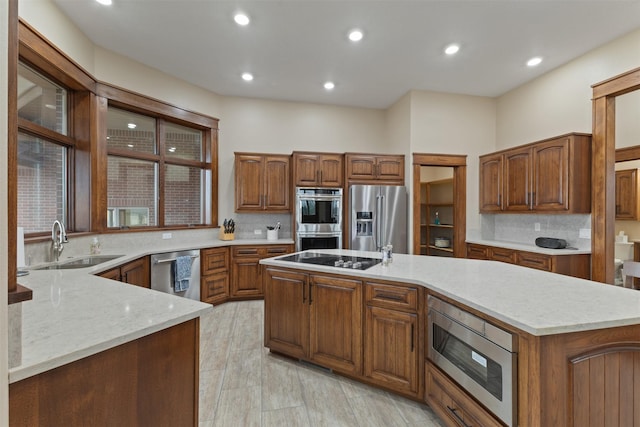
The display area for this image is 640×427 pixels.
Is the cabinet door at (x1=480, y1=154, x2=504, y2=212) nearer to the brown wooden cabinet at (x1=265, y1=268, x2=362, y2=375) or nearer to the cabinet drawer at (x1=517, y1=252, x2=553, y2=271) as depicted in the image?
the cabinet drawer at (x1=517, y1=252, x2=553, y2=271)

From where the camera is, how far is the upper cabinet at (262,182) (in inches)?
185

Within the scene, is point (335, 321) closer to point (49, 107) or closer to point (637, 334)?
point (637, 334)

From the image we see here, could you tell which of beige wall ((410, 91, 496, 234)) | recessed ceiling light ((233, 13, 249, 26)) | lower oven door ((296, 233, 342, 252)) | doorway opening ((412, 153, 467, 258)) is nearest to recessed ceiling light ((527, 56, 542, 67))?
beige wall ((410, 91, 496, 234))

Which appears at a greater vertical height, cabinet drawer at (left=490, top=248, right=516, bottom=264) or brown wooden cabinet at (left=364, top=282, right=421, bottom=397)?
cabinet drawer at (left=490, top=248, right=516, bottom=264)

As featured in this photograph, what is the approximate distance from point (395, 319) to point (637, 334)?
1.17 meters

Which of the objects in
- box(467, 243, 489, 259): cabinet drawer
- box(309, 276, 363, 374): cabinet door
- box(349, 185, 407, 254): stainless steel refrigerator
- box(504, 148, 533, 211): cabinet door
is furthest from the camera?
box(349, 185, 407, 254): stainless steel refrigerator

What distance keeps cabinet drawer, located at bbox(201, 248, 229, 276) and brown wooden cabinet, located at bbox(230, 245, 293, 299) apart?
101 mm

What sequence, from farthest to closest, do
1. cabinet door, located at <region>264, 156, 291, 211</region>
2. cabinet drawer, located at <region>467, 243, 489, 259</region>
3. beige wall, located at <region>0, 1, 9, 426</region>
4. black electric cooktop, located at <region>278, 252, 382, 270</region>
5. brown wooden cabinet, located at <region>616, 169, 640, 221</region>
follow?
brown wooden cabinet, located at <region>616, 169, 640, 221</region>
cabinet door, located at <region>264, 156, 291, 211</region>
cabinet drawer, located at <region>467, 243, 489, 259</region>
black electric cooktop, located at <region>278, 252, 382, 270</region>
beige wall, located at <region>0, 1, 9, 426</region>

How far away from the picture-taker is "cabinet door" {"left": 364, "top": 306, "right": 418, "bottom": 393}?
2.00 meters

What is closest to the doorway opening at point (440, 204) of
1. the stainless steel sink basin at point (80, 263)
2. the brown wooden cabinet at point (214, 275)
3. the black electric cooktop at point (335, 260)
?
the black electric cooktop at point (335, 260)

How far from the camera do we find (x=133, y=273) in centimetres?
312

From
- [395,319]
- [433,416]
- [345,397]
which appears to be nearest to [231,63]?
[395,319]

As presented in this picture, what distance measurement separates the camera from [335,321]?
2314 millimetres

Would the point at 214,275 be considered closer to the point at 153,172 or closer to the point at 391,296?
the point at 153,172
